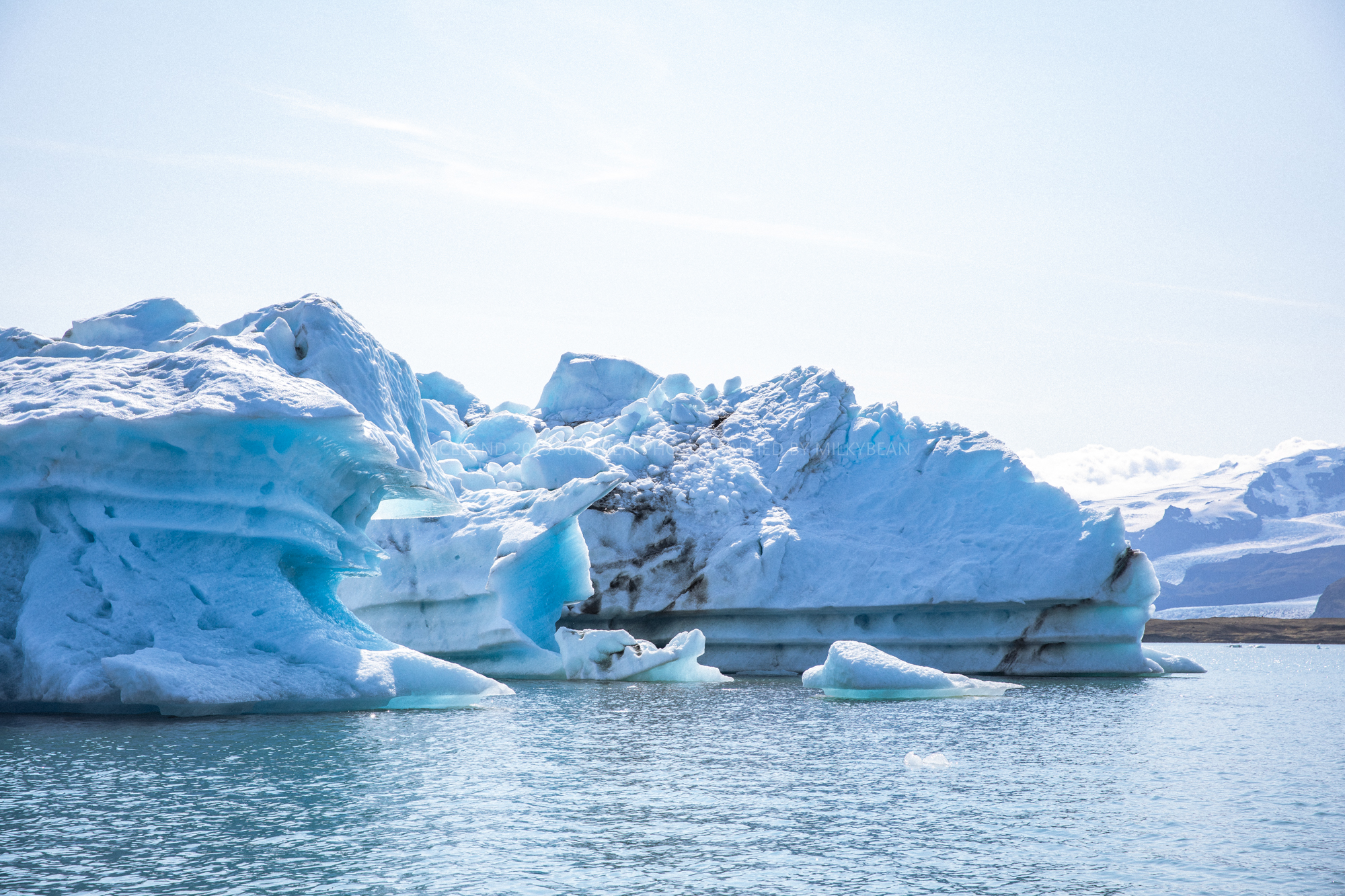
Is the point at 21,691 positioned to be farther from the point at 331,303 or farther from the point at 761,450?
the point at 761,450

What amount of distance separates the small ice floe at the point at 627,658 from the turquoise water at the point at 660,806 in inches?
185

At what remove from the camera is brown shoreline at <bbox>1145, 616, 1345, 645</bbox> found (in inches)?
2296

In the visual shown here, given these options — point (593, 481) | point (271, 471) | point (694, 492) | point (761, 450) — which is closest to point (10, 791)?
point (271, 471)

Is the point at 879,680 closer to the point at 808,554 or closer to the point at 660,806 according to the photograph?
the point at 808,554

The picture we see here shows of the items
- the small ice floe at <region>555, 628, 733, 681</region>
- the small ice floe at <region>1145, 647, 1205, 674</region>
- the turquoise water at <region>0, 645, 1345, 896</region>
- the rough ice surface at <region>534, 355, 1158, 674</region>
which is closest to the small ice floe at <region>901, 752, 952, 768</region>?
the turquoise water at <region>0, 645, 1345, 896</region>

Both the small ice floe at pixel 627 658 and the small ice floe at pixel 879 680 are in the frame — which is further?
the small ice floe at pixel 627 658

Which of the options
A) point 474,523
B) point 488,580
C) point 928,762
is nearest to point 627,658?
point 488,580

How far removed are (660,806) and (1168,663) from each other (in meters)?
16.6

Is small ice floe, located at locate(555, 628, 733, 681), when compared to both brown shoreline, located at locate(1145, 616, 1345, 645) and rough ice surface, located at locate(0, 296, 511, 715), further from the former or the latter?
brown shoreline, located at locate(1145, 616, 1345, 645)

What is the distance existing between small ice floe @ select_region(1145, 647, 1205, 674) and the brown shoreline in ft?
142

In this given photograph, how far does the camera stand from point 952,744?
29.9ft

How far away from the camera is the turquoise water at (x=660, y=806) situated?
476 centimetres

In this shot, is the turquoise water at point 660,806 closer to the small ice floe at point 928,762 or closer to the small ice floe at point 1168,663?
the small ice floe at point 928,762

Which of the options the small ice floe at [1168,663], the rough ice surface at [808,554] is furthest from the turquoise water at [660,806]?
the small ice floe at [1168,663]
